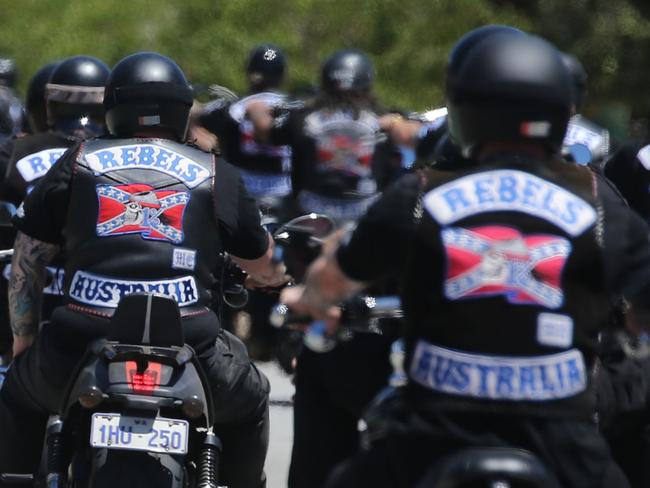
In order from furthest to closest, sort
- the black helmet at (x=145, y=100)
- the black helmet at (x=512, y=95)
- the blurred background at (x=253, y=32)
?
1. the blurred background at (x=253, y=32)
2. the black helmet at (x=145, y=100)
3. the black helmet at (x=512, y=95)

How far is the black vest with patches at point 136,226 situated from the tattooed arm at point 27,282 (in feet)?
1.31

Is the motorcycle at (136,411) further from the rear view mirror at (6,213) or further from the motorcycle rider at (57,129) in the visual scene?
the motorcycle rider at (57,129)

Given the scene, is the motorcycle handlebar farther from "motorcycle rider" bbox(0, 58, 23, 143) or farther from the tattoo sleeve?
"motorcycle rider" bbox(0, 58, 23, 143)

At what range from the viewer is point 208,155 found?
5.70m

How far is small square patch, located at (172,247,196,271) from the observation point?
5.50 m

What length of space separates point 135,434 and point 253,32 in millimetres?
18778

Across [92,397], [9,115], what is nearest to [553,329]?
[92,397]

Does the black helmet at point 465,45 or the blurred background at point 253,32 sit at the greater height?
the black helmet at point 465,45

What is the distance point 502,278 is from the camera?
3.85 meters

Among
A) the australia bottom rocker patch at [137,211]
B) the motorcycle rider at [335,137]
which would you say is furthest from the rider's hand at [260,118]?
the australia bottom rocker patch at [137,211]

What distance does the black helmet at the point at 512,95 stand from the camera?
157 inches

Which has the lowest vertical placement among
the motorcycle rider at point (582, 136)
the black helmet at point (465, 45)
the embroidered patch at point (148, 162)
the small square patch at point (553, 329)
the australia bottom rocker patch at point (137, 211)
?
the motorcycle rider at point (582, 136)

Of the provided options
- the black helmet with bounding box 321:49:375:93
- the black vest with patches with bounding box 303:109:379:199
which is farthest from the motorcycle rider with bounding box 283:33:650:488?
the black helmet with bounding box 321:49:375:93

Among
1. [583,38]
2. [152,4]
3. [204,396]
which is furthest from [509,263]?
[583,38]
